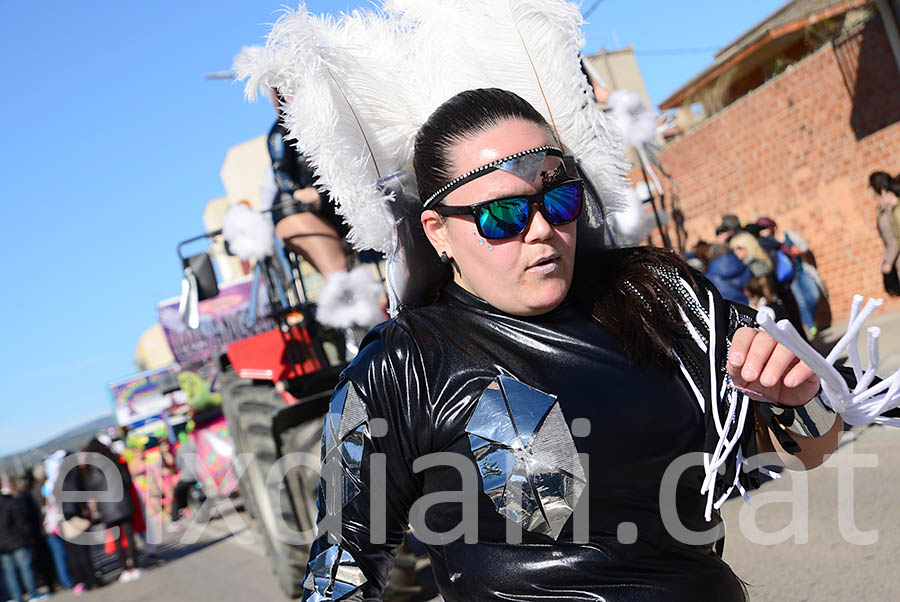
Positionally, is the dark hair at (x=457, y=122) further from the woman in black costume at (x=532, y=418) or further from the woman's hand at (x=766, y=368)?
the woman's hand at (x=766, y=368)

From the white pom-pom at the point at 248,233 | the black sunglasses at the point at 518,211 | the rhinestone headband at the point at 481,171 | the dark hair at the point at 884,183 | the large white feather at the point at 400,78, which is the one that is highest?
the white pom-pom at the point at 248,233

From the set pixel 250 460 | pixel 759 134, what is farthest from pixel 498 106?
pixel 759 134

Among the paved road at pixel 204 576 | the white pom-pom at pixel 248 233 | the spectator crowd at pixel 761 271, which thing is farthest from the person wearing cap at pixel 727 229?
the paved road at pixel 204 576

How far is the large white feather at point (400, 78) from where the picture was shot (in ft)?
6.88

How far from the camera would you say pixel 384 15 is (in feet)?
7.44

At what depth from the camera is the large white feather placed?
2098 mm

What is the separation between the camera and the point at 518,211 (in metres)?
1.79

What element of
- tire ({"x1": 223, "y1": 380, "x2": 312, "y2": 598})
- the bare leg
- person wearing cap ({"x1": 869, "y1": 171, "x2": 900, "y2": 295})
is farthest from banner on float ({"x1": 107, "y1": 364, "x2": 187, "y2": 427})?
the bare leg

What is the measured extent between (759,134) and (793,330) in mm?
12518

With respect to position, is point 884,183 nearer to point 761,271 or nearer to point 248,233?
point 761,271

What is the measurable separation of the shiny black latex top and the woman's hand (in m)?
0.24

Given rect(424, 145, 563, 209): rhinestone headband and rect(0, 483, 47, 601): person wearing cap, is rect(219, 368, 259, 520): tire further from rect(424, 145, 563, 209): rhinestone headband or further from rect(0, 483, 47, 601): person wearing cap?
rect(424, 145, 563, 209): rhinestone headband

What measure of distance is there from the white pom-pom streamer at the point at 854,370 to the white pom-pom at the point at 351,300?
366cm

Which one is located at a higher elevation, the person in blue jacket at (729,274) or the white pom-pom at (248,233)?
the white pom-pom at (248,233)
